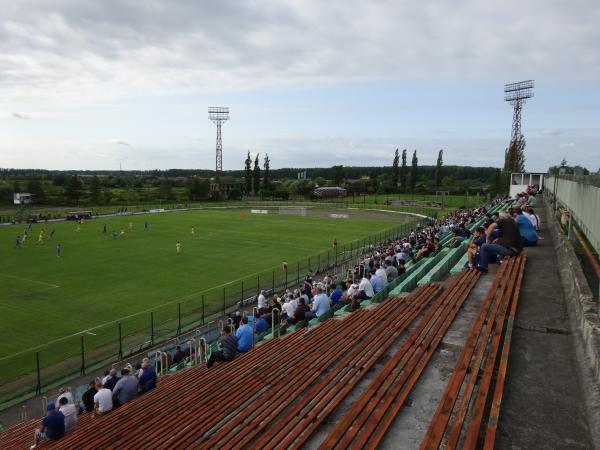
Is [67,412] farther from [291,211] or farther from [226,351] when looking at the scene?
[291,211]

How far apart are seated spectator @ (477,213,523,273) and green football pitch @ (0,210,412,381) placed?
632 inches

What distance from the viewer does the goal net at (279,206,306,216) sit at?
75625mm

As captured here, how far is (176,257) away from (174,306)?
14.3 meters

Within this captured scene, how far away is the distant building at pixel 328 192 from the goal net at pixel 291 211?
33844mm

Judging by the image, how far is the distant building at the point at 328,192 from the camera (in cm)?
12114

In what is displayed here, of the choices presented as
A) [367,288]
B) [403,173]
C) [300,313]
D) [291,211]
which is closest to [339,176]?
[403,173]

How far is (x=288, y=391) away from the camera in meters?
6.19

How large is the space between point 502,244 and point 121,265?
93.1 feet

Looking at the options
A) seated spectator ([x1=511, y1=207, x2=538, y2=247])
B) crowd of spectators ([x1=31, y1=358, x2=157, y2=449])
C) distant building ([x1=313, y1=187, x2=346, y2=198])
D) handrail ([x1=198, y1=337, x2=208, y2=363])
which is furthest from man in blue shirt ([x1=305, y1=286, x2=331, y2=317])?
distant building ([x1=313, y1=187, x2=346, y2=198])

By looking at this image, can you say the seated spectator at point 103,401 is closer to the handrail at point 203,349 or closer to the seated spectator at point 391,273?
the handrail at point 203,349

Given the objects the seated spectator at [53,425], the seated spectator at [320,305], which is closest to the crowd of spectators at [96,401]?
the seated spectator at [53,425]

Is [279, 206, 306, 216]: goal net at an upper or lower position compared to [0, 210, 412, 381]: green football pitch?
upper

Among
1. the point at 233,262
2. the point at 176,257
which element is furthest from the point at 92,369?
the point at 176,257

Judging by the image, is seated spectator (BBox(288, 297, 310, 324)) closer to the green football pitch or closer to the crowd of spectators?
the crowd of spectators
